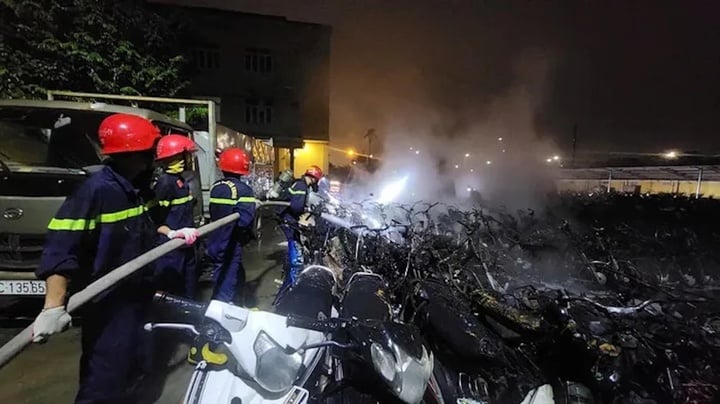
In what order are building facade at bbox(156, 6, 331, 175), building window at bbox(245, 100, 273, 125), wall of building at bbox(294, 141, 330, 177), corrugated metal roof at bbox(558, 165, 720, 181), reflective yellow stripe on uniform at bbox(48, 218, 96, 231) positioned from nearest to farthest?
reflective yellow stripe on uniform at bbox(48, 218, 96, 231)
corrugated metal roof at bbox(558, 165, 720, 181)
building facade at bbox(156, 6, 331, 175)
building window at bbox(245, 100, 273, 125)
wall of building at bbox(294, 141, 330, 177)

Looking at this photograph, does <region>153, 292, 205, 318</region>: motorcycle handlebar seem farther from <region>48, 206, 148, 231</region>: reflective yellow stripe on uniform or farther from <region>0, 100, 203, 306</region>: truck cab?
<region>0, 100, 203, 306</region>: truck cab

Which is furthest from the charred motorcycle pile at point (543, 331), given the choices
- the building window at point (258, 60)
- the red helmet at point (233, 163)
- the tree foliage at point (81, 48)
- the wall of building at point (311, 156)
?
the wall of building at point (311, 156)

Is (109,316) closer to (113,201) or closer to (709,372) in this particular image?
(113,201)

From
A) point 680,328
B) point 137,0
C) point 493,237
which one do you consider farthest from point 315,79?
point 680,328

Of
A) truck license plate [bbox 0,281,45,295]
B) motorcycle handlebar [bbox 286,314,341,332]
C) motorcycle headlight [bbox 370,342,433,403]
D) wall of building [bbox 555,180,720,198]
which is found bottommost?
wall of building [bbox 555,180,720,198]

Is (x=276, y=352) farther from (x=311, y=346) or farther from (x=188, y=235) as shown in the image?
(x=188, y=235)

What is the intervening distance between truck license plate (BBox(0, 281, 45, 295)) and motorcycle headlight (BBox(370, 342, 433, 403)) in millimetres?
3918

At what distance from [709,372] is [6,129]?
7140mm

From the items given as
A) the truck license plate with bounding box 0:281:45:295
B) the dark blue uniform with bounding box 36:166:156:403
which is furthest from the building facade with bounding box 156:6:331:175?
the dark blue uniform with bounding box 36:166:156:403

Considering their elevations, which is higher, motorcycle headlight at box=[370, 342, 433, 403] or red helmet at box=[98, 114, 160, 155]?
red helmet at box=[98, 114, 160, 155]

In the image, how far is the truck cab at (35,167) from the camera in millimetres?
3939

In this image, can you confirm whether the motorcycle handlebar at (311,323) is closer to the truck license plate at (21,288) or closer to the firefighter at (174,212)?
the firefighter at (174,212)

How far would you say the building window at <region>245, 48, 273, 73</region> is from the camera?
82.1 ft

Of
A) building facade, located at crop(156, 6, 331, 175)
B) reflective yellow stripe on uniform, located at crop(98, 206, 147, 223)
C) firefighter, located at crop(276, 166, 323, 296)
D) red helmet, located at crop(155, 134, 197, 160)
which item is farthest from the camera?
building facade, located at crop(156, 6, 331, 175)
